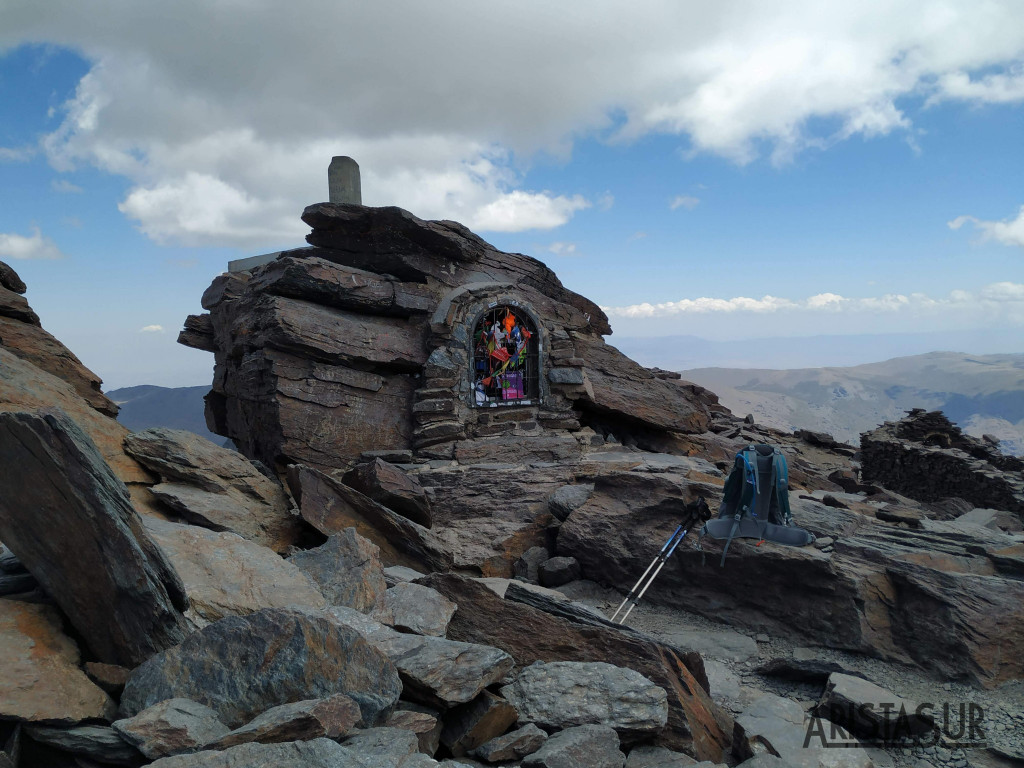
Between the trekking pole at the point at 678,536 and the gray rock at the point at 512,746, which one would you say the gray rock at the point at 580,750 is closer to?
the gray rock at the point at 512,746

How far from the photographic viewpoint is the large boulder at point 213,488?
733 cm

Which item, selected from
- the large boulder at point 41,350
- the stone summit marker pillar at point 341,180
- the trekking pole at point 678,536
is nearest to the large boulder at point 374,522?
the trekking pole at point 678,536

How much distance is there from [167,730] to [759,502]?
6671 millimetres

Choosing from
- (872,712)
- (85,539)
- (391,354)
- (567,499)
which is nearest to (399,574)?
(85,539)

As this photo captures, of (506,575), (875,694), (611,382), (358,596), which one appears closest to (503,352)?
(611,382)

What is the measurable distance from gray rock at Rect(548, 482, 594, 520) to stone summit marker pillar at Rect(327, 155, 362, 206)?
842cm

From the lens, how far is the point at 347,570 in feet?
19.9

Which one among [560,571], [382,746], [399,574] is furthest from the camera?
[560,571]

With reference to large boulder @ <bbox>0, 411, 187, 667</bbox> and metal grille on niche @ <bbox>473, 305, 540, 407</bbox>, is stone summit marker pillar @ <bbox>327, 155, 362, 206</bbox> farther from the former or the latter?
large boulder @ <bbox>0, 411, 187, 667</bbox>

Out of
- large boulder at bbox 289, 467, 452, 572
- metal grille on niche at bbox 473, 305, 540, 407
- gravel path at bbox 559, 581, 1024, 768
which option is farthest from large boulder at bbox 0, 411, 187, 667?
metal grille on niche at bbox 473, 305, 540, 407

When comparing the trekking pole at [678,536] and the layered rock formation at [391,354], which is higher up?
the layered rock formation at [391,354]

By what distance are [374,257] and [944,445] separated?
1867 centimetres

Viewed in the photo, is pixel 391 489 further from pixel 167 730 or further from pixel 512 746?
pixel 167 730

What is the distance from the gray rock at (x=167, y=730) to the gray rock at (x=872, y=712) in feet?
17.0
